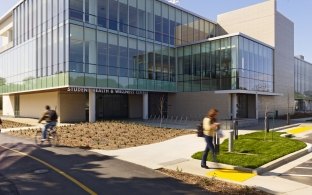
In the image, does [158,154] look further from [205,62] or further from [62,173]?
[205,62]

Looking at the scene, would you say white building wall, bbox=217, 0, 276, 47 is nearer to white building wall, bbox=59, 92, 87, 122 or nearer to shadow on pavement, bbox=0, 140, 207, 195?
white building wall, bbox=59, 92, 87, 122

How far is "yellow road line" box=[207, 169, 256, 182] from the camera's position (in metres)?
9.23

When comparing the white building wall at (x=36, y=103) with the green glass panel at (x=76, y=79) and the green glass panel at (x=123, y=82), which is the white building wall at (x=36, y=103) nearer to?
the green glass panel at (x=76, y=79)

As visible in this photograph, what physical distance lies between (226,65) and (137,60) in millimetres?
9312

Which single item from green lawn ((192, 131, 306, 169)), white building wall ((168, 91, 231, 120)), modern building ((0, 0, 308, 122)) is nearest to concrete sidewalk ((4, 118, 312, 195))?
green lawn ((192, 131, 306, 169))

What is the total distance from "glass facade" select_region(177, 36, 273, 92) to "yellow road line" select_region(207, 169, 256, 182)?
2171 centimetres

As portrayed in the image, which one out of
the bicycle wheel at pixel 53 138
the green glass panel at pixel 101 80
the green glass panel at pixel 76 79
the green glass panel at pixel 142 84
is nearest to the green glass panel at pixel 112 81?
the green glass panel at pixel 101 80

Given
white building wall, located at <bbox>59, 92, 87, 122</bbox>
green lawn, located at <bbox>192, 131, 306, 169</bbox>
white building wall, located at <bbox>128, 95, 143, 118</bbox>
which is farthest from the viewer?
white building wall, located at <bbox>128, 95, 143, 118</bbox>

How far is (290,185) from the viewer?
27.9 ft

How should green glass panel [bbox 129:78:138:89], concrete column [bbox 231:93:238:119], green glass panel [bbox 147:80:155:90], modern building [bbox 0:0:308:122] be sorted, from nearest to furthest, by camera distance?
modern building [bbox 0:0:308:122] < concrete column [bbox 231:93:238:119] < green glass panel [bbox 129:78:138:89] < green glass panel [bbox 147:80:155:90]

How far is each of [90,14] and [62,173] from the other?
21459 millimetres

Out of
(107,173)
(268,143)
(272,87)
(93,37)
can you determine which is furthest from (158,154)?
(272,87)

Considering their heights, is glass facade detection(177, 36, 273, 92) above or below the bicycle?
above

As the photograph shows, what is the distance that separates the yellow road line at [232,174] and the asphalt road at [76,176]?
157 cm
